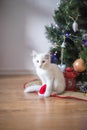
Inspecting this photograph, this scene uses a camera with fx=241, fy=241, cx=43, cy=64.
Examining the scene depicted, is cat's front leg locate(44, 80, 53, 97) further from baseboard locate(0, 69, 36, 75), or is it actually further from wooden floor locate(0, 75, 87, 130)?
baseboard locate(0, 69, 36, 75)

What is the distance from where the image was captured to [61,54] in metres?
2.29

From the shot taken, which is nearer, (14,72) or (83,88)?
(83,88)

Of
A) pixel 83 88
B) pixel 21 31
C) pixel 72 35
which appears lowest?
pixel 83 88

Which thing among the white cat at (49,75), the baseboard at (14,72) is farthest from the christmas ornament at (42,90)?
the baseboard at (14,72)

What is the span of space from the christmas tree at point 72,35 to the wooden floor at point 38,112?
0.43m

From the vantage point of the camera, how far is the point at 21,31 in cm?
286

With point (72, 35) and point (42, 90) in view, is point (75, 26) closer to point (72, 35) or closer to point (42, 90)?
point (72, 35)

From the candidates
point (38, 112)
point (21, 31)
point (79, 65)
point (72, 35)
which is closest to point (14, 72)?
point (21, 31)

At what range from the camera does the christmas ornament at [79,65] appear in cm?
209

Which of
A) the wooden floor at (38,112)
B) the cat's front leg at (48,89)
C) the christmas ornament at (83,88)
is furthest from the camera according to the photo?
the christmas ornament at (83,88)

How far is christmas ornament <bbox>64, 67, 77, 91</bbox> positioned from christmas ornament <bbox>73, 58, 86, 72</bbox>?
0.04 m

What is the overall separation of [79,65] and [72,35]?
1.15 ft

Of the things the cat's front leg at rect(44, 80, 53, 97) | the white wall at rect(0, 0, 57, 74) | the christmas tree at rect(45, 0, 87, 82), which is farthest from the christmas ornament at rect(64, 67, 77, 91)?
the white wall at rect(0, 0, 57, 74)

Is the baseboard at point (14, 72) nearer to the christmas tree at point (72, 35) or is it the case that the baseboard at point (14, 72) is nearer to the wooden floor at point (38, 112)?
the christmas tree at point (72, 35)
